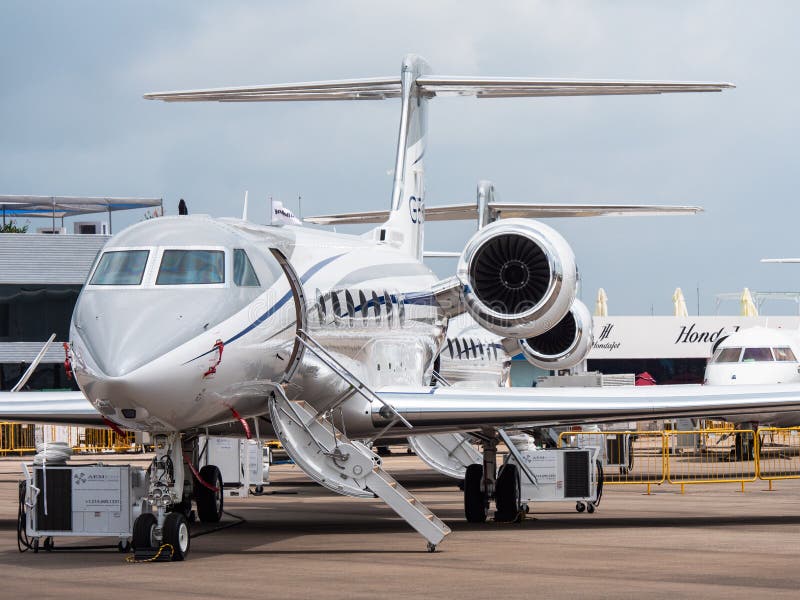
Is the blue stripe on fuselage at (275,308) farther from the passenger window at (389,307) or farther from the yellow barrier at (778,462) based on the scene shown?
the yellow barrier at (778,462)

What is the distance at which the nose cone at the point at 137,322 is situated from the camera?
13.0 metres

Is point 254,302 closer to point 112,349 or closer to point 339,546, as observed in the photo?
point 112,349

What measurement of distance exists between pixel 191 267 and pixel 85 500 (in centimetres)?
276

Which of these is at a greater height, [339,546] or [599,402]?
[599,402]

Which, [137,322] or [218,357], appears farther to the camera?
[218,357]

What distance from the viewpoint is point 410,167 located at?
79.0 feet

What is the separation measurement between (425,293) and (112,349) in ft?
29.2

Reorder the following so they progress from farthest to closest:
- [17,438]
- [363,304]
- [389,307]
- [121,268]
A: 1. [17,438]
2. [389,307]
3. [363,304]
4. [121,268]

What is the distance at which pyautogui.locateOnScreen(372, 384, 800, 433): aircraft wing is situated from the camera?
55.1 ft

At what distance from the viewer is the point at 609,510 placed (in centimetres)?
2088

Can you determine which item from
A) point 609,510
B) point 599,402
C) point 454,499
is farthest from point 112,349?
point 454,499

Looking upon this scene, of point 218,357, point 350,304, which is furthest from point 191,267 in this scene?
point 350,304

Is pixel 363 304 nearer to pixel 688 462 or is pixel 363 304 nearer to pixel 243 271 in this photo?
pixel 243 271

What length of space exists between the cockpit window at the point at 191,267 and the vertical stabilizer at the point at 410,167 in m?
8.23
